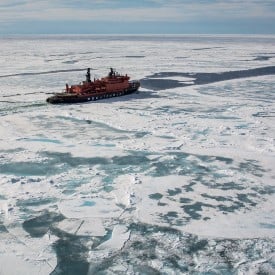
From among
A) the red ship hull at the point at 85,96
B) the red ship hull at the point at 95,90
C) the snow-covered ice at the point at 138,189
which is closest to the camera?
the snow-covered ice at the point at 138,189

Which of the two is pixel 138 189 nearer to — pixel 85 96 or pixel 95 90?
pixel 85 96

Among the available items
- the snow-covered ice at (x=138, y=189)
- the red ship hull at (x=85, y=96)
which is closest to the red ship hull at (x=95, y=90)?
the red ship hull at (x=85, y=96)

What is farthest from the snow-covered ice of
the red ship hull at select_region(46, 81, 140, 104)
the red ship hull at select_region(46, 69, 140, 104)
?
the red ship hull at select_region(46, 69, 140, 104)

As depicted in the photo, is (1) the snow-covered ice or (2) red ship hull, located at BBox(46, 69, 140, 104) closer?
(1) the snow-covered ice

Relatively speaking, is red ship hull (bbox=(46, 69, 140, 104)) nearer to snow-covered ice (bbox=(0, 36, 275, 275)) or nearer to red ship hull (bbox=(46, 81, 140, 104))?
red ship hull (bbox=(46, 81, 140, 104))

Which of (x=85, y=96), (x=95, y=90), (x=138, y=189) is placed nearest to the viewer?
(x=138, y=189)

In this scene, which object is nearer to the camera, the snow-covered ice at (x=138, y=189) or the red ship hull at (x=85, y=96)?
the snow-covered ice at (x=138, y=189)

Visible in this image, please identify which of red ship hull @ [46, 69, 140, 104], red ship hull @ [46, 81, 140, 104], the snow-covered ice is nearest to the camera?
the snow-covered ice

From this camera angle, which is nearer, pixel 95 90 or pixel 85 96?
pixel 85 96

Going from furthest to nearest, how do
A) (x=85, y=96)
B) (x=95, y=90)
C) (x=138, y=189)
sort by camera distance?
(x=95, y=90) → (x=85, y=96) → (x=138, y=189)

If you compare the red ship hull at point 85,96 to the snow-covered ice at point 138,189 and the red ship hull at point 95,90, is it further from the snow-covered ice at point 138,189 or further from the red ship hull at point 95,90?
the snow-covered ice at point 138,189

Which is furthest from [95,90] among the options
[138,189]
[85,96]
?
[138,189]
